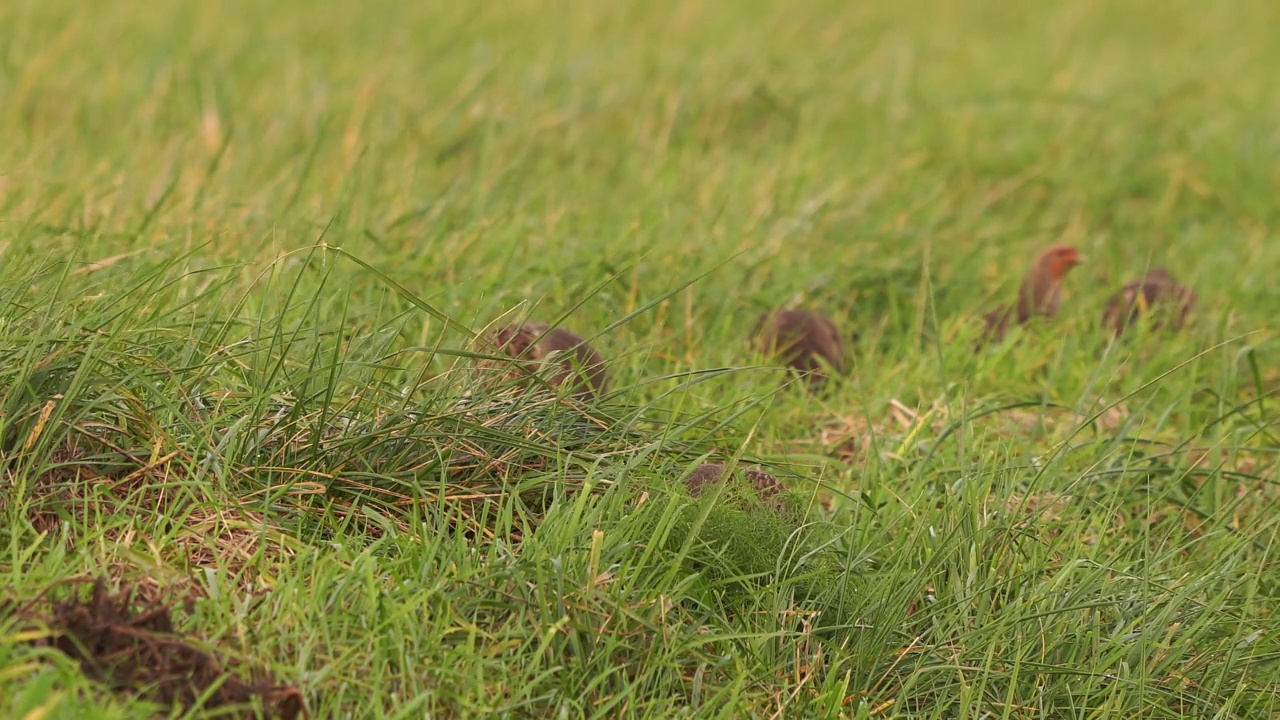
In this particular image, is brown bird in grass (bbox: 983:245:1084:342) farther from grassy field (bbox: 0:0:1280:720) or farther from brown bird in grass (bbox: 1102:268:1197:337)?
brown bird in grass (bbox: 1102:268:1197:337)

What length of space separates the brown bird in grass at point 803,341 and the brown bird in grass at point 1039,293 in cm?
51

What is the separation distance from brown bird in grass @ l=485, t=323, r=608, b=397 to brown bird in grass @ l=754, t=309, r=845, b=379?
0.67m

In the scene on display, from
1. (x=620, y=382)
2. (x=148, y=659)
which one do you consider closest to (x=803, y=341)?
(x=620, y=382)

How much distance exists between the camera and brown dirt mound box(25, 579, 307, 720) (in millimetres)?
2219

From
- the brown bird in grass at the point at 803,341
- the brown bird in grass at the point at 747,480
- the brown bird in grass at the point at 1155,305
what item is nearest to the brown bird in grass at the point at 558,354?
the brown bird in grass at the point at 747,480

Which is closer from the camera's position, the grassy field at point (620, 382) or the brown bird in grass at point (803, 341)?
the grassy field at point (620, 382)

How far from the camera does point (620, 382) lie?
12.7 feet

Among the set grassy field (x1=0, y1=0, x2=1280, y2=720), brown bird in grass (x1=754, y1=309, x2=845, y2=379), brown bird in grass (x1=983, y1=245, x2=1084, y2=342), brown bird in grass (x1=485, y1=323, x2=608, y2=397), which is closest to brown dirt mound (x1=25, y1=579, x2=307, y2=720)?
grassy field (x1=0, y1=0, x2=1280, y2=720)

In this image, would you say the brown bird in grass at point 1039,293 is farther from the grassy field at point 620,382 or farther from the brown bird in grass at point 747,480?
the brown bird in grass at point 747,480

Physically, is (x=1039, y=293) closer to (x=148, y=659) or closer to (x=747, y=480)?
(x=747, y=480)

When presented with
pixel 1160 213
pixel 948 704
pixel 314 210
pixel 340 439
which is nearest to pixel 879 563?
pixel 948 704

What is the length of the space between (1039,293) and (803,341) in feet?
3.26

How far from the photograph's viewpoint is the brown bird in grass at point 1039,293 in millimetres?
4633

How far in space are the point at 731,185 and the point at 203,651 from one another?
3569 millimetres
